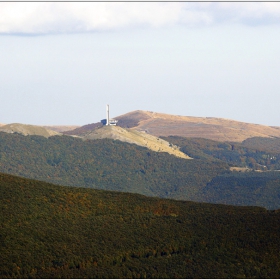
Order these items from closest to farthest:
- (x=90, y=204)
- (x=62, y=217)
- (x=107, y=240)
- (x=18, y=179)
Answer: (x=107, y=240) < (x=62, y=217) < (x=90, y=204) < (x=18, y=179)

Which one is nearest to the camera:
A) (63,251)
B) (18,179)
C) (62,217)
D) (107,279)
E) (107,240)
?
(107,279)

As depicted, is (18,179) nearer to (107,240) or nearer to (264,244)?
(107,240)

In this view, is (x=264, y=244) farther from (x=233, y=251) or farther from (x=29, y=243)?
(x=29, y=243)

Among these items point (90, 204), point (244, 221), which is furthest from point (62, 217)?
point (244, 221)

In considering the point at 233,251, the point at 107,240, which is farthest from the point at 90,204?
Result: the point at 233,251

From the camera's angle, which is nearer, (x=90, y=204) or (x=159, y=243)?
(x=159, y=243)

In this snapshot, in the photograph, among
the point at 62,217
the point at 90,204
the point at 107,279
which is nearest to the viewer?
the point at 107,279
